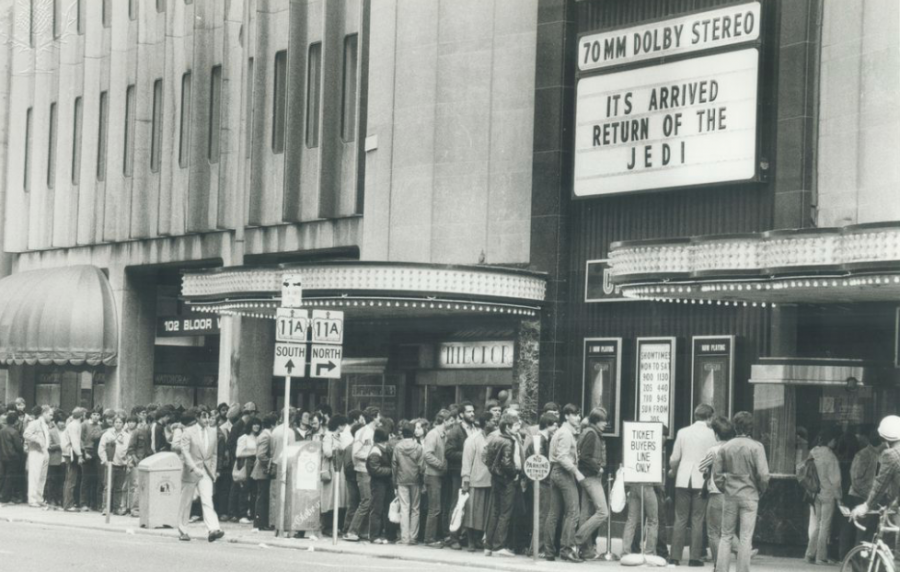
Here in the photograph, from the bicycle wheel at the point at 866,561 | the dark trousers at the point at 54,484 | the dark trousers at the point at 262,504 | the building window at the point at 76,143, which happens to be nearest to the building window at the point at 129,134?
the building window at the point at 76,143

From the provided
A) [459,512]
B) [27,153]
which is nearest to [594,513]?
[459,512]

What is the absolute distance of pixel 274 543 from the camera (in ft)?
74.6

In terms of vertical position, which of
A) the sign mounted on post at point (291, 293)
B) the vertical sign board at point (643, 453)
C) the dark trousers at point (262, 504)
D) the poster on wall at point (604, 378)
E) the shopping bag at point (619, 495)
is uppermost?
the sign mounted on post at point (291, 293)

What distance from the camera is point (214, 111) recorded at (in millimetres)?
37719

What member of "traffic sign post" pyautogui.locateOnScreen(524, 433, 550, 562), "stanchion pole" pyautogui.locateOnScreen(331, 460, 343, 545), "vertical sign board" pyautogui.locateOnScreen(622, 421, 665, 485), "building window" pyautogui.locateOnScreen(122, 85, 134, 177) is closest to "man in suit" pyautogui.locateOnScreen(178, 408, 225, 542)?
"stanchion pole" pyautogui.locateOnScreen(331, 460, 343, 545)

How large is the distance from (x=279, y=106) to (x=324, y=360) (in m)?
13.3

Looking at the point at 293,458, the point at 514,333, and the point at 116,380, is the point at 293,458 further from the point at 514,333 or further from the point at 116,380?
the point at 116,380

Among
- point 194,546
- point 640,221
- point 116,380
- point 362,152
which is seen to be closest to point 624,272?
point 640,221

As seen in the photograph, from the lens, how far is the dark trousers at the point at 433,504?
22922 millimetres

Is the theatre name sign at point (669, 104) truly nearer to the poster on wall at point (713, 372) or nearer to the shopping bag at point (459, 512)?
the poster on wall at point (713, 372)

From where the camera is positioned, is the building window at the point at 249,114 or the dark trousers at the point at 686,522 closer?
the dark trousers at the point at 686,522

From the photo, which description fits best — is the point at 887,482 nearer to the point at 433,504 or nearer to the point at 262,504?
the point at 433,504

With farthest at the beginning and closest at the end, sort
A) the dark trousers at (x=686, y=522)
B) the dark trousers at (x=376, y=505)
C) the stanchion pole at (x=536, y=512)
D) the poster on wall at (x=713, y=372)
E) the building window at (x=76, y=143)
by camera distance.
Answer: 1. the building window at (x=76, y=143)
2. the poster on wall at (x=713, y=372)
3. the dark trousers at (x=376, y=505)
4. the dark trousers at (x=686, y=522)
5. the stanchion pole at (x=536, y=512)

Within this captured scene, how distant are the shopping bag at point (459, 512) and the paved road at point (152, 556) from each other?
182 centimetres
